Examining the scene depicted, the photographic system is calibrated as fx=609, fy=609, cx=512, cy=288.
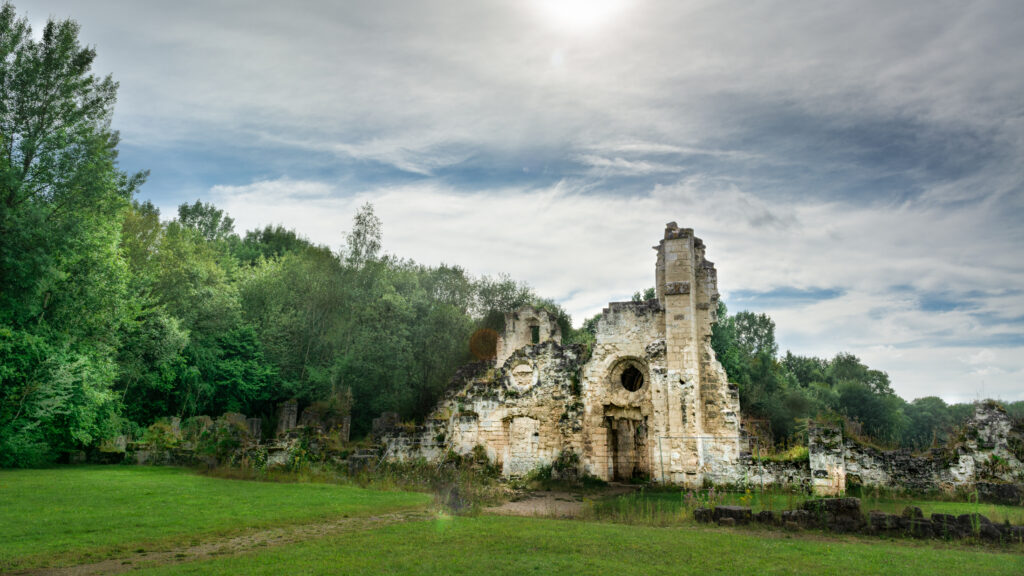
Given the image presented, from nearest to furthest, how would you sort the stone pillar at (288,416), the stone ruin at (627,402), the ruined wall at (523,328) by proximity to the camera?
the stone ruin at (627,402) < the ruined wall at (523,328) < the stone pillar at (288,416)

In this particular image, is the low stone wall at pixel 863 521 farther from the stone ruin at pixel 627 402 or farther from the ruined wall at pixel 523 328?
the ruined wall at pixel 523 328

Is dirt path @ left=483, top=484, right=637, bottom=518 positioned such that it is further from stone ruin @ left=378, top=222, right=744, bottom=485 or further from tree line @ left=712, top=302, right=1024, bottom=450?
tree line @ left=712, top=302, right=1024, bottom=450

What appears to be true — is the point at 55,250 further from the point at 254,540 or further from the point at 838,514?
the point at 838,514

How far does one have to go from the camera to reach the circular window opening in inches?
974

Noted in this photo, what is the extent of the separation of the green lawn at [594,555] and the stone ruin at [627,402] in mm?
9617

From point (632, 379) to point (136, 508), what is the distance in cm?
1795

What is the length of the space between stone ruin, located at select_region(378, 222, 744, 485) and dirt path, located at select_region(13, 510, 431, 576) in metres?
10.7

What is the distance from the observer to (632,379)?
2497cm

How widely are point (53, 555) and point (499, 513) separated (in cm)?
842

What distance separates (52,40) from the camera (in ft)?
75.3

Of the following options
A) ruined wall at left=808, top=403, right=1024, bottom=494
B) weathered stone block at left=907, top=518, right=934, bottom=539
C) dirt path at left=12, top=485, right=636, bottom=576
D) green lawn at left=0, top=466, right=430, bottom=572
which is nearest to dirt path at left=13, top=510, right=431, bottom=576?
dirt path at left=12, top=485, right=636, bottom=576

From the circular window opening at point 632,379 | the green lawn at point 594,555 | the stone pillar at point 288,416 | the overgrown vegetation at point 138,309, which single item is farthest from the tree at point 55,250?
the circular window opening at point 632,379

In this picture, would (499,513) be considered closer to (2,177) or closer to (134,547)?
(134,547)

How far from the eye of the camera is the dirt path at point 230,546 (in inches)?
298
